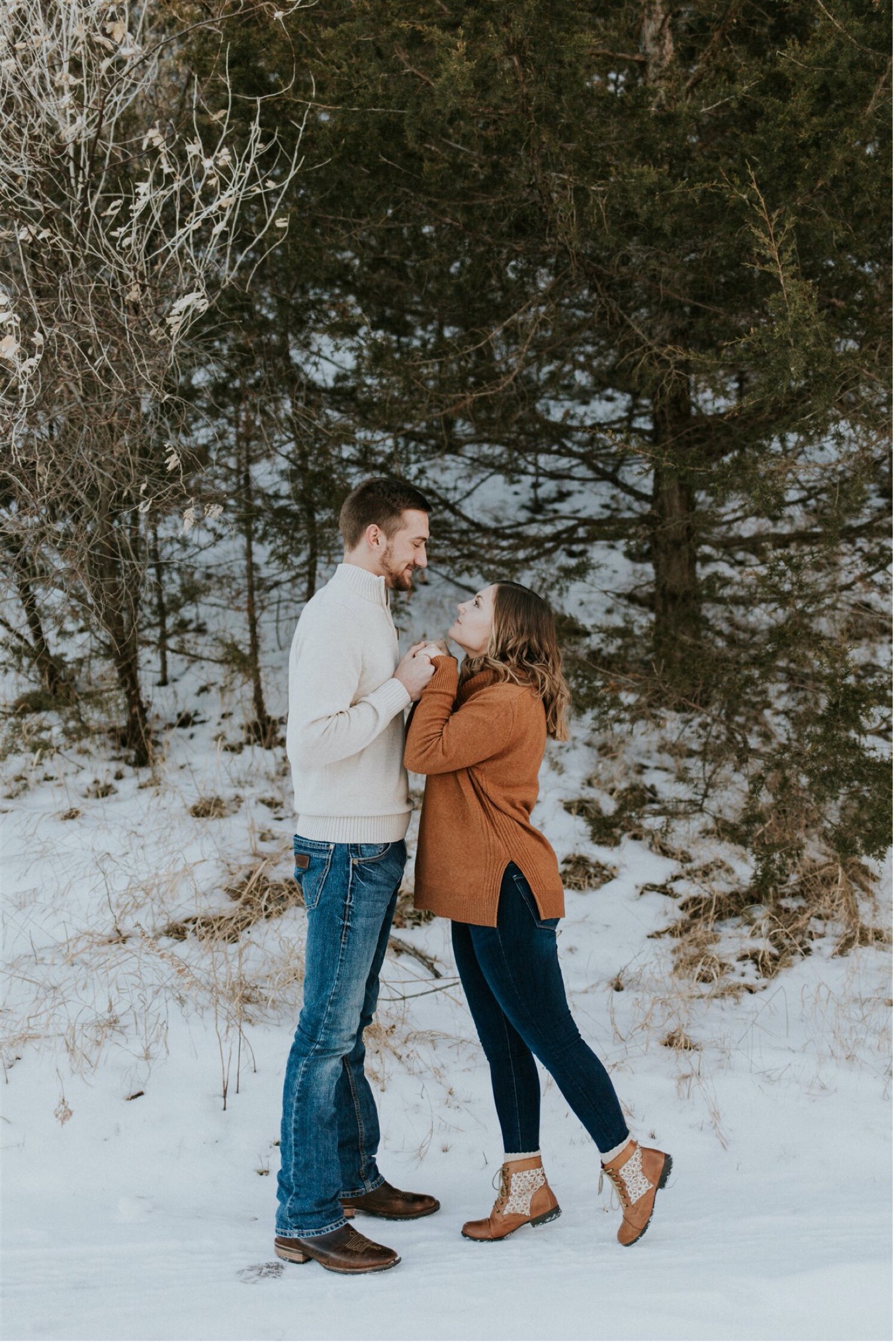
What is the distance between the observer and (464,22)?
4.34 meters

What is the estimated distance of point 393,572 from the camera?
3111 millimetres

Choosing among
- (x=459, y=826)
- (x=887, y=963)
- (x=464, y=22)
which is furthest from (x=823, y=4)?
(x=887, y=963)

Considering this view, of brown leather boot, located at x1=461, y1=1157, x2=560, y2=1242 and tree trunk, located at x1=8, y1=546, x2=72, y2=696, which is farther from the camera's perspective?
tree trunk, located at x1=8, y1=546, x2=72, y2=696

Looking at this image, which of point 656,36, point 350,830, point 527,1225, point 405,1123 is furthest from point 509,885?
point 656,36

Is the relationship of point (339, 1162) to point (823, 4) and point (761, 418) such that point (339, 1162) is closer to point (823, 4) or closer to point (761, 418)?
point (761, 418)

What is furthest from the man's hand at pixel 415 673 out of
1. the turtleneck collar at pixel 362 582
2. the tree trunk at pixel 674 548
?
the tree trunk at pixel 674 548

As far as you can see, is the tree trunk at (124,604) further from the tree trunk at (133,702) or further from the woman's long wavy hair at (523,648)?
the woman's long wavy hair at (523,648)

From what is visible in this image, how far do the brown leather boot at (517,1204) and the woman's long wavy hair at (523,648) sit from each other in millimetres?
1291

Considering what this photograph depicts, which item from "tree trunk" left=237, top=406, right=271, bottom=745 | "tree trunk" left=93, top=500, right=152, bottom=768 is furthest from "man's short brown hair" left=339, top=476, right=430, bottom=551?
"tree trunk" left=237, top=406, right=271, bottom=745

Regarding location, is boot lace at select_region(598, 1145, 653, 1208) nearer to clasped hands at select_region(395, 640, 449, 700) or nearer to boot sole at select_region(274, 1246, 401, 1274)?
boot sole at select_region(274, 1246, 401, 1274)

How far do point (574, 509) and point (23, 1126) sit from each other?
7100 millimetres

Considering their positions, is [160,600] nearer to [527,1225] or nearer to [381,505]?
[381,505]

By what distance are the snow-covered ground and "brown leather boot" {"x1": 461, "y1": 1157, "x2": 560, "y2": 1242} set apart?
0.04 m

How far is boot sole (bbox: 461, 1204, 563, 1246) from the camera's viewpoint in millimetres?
2992
